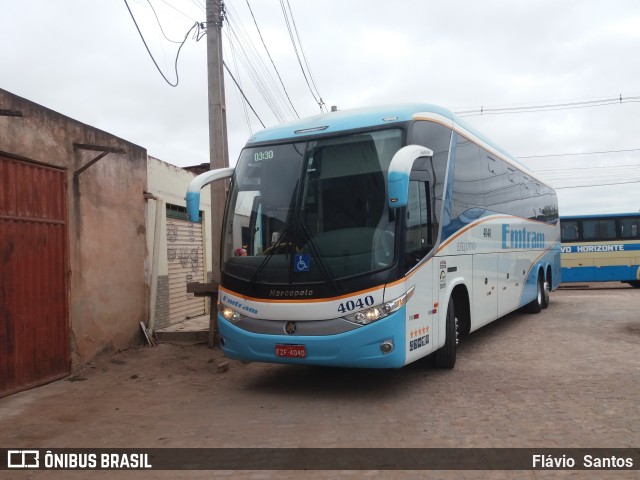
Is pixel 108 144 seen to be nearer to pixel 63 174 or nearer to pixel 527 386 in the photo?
pixel 63 174

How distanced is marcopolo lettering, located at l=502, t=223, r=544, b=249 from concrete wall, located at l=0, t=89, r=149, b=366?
6489 millimetres

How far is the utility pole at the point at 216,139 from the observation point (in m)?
8.89

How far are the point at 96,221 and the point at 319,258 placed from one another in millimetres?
4117

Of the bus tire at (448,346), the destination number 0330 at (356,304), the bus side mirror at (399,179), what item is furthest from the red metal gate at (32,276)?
the bus tire at (448,346)

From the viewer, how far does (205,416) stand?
18.1 ft

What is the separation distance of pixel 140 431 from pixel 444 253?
404cm

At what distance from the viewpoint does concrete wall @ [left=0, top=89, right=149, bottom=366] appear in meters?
6.86

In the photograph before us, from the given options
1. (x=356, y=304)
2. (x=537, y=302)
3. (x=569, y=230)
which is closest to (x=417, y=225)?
(x=356, y=304)

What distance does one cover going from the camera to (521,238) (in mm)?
10992

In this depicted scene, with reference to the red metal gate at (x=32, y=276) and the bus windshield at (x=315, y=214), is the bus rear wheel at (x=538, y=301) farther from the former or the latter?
the red metal gate at (x=32, y=276)

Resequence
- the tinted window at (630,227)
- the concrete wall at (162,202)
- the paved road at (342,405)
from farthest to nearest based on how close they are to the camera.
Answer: the tinted window at (630,227)
the concrete wall at (162,202)
the paved road at (342,405)

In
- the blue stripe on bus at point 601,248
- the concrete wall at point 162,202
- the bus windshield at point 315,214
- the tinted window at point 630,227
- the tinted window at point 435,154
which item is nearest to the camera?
the bus windshield at point 315,214

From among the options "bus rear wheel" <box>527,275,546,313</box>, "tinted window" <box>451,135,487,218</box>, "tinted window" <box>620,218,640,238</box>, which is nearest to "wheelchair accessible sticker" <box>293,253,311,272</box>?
"tinted window" <box>451,135,487,218</box>

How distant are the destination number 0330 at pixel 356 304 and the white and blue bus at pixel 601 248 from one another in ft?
59.0
